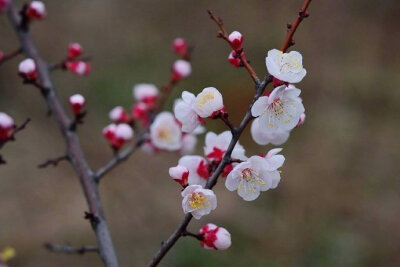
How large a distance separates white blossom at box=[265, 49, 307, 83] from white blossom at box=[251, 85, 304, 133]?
2 centimetres

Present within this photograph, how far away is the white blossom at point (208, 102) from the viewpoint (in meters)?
0.85

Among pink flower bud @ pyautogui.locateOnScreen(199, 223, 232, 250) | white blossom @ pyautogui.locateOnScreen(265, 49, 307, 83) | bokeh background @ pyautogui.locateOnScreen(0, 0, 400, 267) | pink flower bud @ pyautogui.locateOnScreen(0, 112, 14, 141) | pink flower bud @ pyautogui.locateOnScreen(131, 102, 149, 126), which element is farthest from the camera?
bokeh background @ pyautogui.locateOnScreen(0, 0, 400, 267)

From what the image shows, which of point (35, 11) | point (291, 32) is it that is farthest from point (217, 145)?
point (35, 11)

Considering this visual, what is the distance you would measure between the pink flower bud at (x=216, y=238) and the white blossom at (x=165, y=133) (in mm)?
587

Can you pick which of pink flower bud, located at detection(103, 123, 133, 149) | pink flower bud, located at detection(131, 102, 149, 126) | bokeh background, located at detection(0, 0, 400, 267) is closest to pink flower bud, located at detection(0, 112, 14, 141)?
pink flower bud, located at detection(103, 123, 133, 149)

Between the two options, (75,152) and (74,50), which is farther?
(74,50)

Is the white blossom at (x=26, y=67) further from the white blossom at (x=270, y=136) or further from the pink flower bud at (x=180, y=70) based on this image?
the white blossom at (x=270, y=136)

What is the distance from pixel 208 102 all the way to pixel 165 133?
0.67 meters

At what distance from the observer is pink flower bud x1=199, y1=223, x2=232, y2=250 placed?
90cm

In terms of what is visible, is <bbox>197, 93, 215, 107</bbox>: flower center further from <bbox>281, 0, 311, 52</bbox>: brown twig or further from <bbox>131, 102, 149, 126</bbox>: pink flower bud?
<bbox>131, 102, 149, 126</bbox>: pink flower bud

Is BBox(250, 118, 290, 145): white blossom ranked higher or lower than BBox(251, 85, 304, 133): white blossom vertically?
lower

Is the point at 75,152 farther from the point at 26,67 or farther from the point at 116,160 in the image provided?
the point at 26,67

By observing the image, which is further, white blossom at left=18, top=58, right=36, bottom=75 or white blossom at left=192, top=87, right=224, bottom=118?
white blossom at left=18, top=58, right=36, bottom=75

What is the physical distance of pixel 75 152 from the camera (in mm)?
1270
